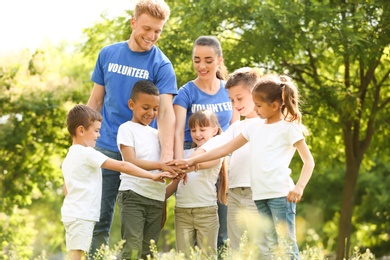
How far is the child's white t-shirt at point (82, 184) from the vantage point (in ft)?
20.3

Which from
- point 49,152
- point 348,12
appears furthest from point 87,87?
point 348,12

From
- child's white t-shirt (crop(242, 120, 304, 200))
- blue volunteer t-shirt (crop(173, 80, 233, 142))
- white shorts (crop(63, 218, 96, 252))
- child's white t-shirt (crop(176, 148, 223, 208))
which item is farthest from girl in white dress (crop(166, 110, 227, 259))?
white shorts (crop(63, 218, 96, 252))

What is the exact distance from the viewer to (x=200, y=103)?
7230 millimetres

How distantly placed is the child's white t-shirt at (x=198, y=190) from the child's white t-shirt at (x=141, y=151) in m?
0.22

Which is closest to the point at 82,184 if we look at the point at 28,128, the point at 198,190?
the point at 198,190

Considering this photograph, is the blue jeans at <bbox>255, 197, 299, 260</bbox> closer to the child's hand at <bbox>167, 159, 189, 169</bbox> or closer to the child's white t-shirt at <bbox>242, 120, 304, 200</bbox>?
the child's white t-shirt at <bbox>242, 120, 304, 200</bbox>

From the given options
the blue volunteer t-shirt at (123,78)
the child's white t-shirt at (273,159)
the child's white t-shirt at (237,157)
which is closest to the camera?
the child's white t-shirt at (273,159)

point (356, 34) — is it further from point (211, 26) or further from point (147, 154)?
point (147, 154)

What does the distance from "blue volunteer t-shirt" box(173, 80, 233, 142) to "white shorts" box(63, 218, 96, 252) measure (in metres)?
1.45

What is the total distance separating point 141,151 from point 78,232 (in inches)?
35.2

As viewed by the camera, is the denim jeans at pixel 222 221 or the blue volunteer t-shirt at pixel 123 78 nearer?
the blue volunteer t-shirt at pixel 123 78

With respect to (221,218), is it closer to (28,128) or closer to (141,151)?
(141,151)

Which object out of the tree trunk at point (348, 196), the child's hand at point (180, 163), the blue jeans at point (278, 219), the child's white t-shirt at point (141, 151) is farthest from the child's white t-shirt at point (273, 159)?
the tree trunk at point (348, 196)

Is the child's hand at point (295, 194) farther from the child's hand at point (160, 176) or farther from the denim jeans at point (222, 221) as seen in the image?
the denim jeans at point (222, 221)
